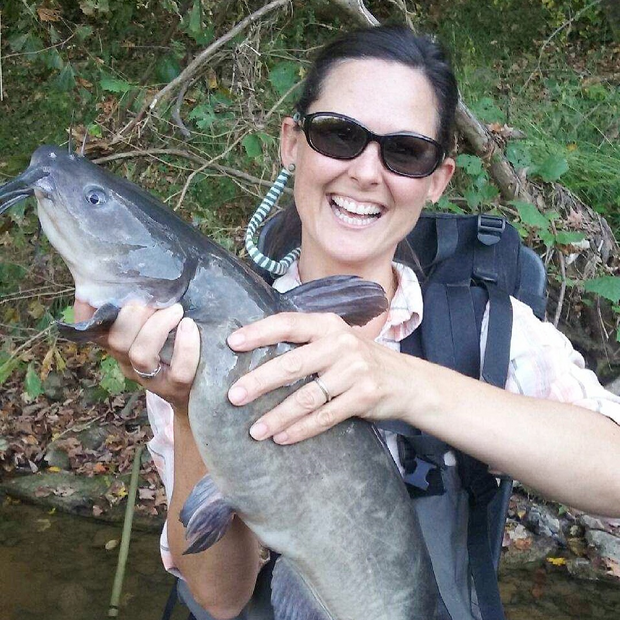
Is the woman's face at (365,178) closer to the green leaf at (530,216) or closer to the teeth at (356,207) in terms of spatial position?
the teeth at (356,207)

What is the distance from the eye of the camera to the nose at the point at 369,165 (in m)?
1.87

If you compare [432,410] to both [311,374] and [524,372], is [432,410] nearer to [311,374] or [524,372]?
[311,374]

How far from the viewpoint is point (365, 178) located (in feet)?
6.18

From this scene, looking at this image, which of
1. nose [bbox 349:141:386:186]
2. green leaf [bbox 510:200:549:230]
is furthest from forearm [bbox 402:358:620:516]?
green leaf [bbox 510:200:549:230]

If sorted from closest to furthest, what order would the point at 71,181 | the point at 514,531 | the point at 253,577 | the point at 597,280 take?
the point at 71,181
the point at 253,577
the point at 597,280
the point at 514,531

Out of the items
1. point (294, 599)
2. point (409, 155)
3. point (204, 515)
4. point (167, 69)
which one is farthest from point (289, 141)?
point (167, 69)

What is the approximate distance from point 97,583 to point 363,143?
9.82 ft

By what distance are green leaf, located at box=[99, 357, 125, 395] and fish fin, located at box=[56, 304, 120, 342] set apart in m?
2.05

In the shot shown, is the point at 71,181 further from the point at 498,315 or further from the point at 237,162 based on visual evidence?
the point at 237,162

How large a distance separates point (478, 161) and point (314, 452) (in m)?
2.87

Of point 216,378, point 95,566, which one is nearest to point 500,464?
point 216,378

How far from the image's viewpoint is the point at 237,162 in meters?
4.38

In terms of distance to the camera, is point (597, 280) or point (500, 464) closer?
point (500, 464)

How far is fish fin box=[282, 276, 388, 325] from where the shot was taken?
1.56m
